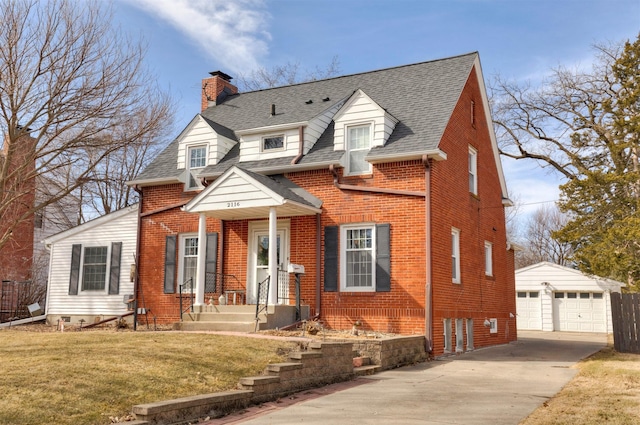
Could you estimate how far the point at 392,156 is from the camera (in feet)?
49.8

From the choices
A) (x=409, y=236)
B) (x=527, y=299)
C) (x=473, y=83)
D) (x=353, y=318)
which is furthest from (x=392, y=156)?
(x=527, y=299)

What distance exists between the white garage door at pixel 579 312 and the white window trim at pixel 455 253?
51.5ft

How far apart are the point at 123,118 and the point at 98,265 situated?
16.9 feet

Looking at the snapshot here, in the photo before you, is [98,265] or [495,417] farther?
[98,265]

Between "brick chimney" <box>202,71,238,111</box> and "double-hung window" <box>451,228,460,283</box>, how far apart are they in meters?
10.6

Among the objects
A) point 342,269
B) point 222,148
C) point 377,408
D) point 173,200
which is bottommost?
A: point 377,408

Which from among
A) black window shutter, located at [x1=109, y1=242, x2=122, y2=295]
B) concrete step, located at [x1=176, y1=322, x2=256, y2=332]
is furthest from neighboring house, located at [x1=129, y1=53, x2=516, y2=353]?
black window shutter, located at [x1=109, y1=242, x2=122, y2=295]

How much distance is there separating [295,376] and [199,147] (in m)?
11.1

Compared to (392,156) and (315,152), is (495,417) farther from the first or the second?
(315,152)

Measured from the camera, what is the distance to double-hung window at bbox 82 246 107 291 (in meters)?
20.3

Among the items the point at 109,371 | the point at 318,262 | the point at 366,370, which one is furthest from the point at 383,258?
the point at 109,371

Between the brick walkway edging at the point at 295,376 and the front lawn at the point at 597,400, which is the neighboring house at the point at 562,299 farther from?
the brick walkway edging at the point at 295,376

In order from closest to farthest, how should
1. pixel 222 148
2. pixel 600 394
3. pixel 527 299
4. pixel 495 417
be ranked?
1. pixel 495 417
2. pixel 600 394
3. pixel 222 148
4. pixel 527 299

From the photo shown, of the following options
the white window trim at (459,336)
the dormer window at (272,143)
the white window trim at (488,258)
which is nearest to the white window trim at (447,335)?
the white window trim at (459,336)
